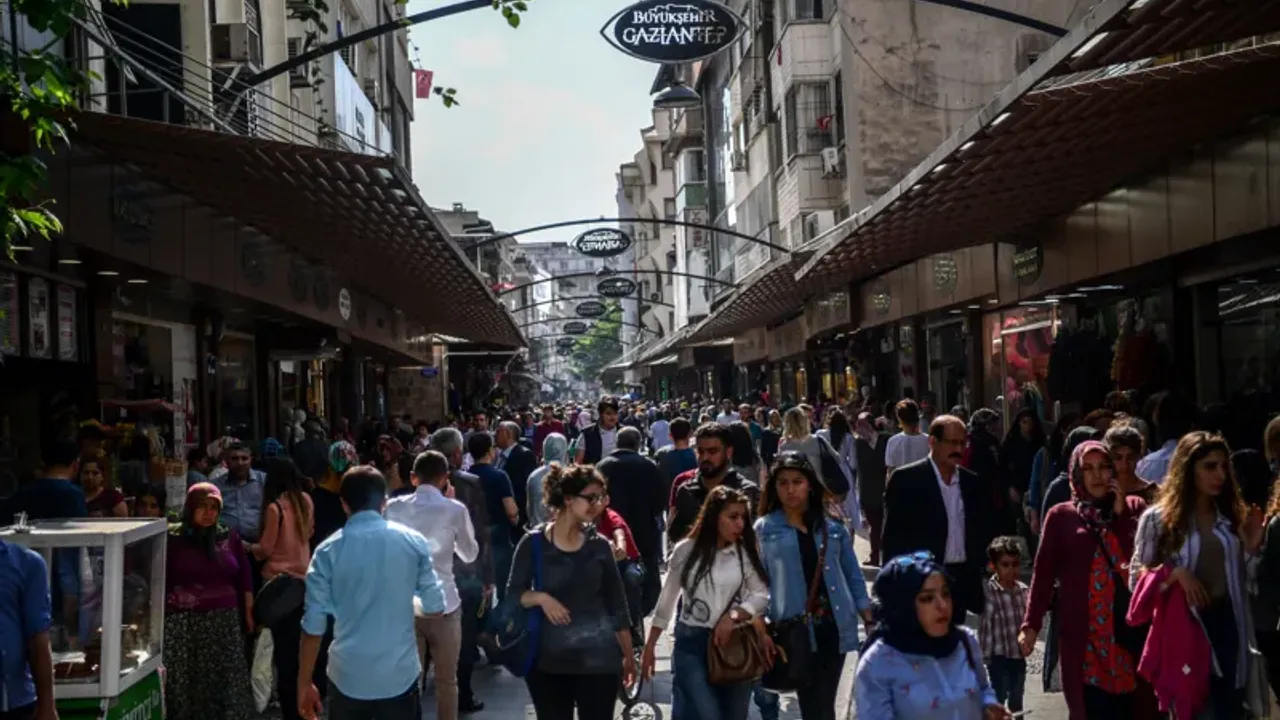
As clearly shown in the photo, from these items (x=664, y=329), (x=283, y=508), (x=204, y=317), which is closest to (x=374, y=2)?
(x=204, y=317)

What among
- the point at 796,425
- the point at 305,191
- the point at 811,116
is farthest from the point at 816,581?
the point at 811,116

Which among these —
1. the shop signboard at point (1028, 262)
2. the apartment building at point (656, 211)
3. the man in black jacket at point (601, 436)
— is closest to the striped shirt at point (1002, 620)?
the man in black jacket at point (601, 436)

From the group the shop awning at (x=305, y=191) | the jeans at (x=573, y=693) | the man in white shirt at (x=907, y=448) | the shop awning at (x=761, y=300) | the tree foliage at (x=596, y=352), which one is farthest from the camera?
the tree foliage at (x=596, y=352)

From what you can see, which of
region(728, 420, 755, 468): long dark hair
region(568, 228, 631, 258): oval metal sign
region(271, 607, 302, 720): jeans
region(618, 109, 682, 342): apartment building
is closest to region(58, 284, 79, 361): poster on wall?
region(271, 607, 302, 720): jeans

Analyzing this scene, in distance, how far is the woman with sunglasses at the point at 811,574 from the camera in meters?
7.35

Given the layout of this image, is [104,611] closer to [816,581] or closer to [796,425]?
[816,581]

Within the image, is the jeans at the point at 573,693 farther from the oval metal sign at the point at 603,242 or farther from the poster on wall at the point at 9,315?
the oval metal sign at the point at 603,242

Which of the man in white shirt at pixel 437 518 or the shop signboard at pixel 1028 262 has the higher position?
the shop signboard at pixel 1028 262

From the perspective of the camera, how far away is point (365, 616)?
6.83 metres

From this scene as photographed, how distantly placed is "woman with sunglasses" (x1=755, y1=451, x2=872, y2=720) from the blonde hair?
220 inches

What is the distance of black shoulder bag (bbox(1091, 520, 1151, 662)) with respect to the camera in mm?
7297

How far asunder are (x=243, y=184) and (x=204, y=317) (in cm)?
710

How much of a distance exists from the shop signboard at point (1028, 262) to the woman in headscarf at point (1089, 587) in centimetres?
1144

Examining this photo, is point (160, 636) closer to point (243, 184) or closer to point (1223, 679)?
point (1223, 679)
